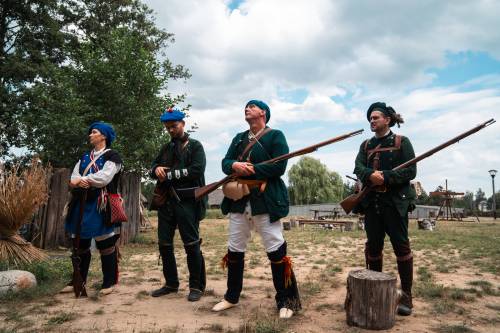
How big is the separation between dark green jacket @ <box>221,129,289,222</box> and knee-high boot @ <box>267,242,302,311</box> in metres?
0.35

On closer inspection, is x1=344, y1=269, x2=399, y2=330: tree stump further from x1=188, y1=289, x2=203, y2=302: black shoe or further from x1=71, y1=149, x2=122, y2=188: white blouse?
x1=71, y1=149, x2=122, y2=188: white blouse

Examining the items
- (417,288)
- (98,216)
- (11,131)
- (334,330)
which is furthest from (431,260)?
(11,131)

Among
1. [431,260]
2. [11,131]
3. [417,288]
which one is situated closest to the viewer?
[417,288]

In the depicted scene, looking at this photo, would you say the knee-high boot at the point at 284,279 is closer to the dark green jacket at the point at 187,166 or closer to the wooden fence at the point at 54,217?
the dark green jacket at the point at 187,166

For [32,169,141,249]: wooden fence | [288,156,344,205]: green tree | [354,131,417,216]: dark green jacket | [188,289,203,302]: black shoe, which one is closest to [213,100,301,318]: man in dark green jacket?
[188,289,203,302]: black shoe

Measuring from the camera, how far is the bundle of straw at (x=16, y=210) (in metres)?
5.66

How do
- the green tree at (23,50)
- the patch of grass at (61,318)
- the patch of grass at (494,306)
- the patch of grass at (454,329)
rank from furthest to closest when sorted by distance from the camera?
the green tree at (23,50) < the patch of grass at (494,306) < the patch of grass at (61,318) < the patch of grass at (454,329)

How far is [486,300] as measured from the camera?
15.3 ft

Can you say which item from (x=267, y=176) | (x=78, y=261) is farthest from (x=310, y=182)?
(x=267, y=176)

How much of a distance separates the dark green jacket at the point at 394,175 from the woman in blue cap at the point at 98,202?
2.77 meters

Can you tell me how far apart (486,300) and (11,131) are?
1559cm

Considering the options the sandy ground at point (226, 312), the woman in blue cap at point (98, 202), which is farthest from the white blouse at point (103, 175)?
the sandy ground at point (226, 312)

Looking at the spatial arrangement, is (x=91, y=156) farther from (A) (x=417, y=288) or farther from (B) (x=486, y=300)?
(B) (x=486, y=300)

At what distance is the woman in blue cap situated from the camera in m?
4.69
